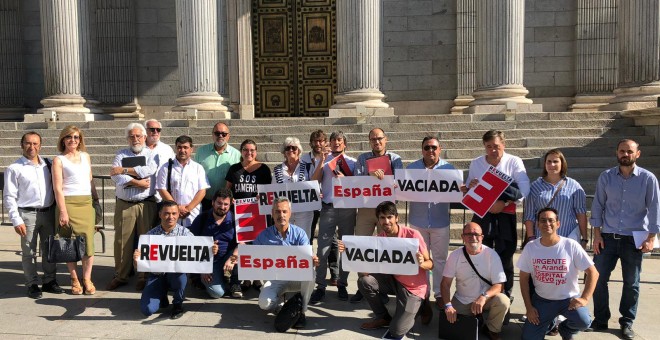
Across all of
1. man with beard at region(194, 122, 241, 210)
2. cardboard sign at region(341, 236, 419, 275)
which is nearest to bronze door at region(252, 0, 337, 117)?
man with beard at region(194, 122, 241, 210)

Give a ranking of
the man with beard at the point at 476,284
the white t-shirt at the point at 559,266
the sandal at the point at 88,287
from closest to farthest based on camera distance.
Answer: the white t-shirt at the point at 559,266 < the man with beard at the point at 476,284 < the sandal at the point at 88,287

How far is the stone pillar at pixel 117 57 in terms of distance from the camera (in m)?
18.9

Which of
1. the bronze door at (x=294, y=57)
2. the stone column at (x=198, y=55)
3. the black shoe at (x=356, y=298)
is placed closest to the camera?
the black shoe at (x=356, y=298)

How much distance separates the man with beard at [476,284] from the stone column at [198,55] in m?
10.5

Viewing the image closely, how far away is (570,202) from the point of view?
604 centimetres

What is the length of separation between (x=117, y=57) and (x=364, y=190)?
14876 mm

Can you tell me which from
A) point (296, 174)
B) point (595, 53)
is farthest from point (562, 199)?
point (595, 53)

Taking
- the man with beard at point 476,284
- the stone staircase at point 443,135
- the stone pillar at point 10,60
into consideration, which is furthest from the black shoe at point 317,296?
the stone pillar at point 10,60

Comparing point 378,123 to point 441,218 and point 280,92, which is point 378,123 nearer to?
point 280,92

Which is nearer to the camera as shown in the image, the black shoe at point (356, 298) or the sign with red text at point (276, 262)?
the sign with red text at point (276, 262)

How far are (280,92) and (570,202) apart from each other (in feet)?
47.6

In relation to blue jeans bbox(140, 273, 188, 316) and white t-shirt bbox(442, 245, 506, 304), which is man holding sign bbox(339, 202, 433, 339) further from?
blue jeans bbox(140, 273, 188, 316)

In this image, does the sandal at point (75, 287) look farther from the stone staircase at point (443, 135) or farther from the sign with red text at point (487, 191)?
the sign with red text at point (487, 191)

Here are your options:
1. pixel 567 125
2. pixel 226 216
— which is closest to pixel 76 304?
pixel 226 216
